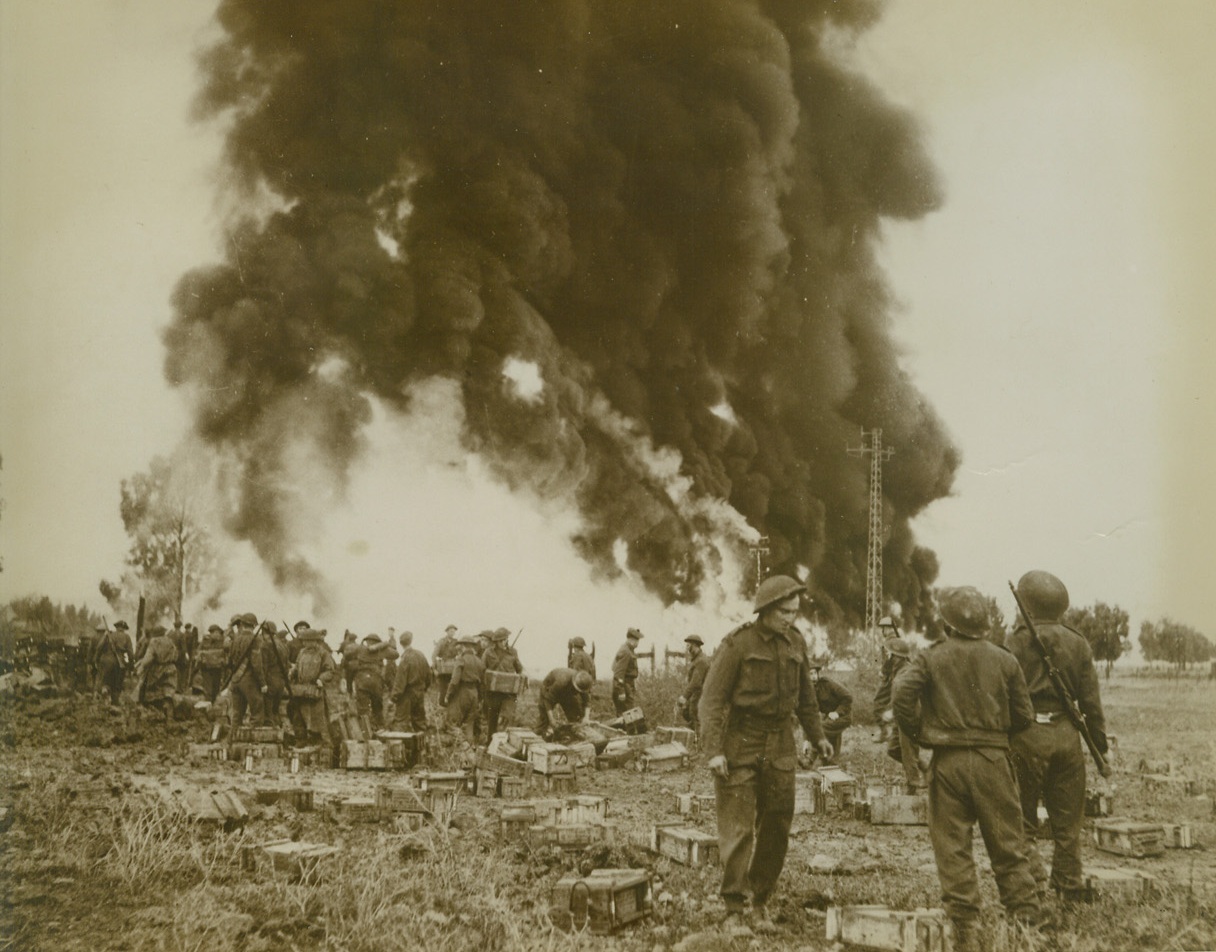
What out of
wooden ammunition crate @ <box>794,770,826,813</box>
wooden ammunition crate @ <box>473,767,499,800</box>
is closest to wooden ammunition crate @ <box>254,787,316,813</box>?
wooden ammunition crate @ <box>473,767,499,800</box>

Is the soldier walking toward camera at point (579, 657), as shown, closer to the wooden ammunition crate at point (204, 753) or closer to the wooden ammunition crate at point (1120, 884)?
the wooden ammunition crate at point (204, 753)

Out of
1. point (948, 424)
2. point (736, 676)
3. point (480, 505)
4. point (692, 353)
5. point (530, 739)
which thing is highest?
point (692, 353)

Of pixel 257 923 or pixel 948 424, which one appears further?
pixel 948 424

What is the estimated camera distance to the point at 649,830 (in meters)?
6.63

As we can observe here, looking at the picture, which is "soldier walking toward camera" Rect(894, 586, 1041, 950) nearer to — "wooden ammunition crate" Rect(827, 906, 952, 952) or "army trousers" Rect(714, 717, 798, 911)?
"wooden ammunition crate" Rect(827, 906, 952, 952)

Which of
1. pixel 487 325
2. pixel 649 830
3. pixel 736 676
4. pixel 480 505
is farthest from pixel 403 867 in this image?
pixel 487 325

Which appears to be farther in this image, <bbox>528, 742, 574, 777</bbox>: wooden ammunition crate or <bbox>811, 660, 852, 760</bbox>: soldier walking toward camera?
<bbox>811, 660, 852, 760</bbox>: soldier walking toward camera

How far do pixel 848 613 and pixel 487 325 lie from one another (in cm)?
500

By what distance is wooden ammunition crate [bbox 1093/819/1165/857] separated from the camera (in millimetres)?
6145

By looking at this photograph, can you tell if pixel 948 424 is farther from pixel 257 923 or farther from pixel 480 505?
pixel 257 923

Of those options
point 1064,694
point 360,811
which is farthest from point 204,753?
point 1064,694

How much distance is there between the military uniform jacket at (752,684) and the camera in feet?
17.3

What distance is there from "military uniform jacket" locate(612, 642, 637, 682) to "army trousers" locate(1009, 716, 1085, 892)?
478 cm

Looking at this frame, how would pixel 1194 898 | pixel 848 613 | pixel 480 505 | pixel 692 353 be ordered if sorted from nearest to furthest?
pixel 1194 898
pixel 480 505
pixel 692 353
pixel 848 613
